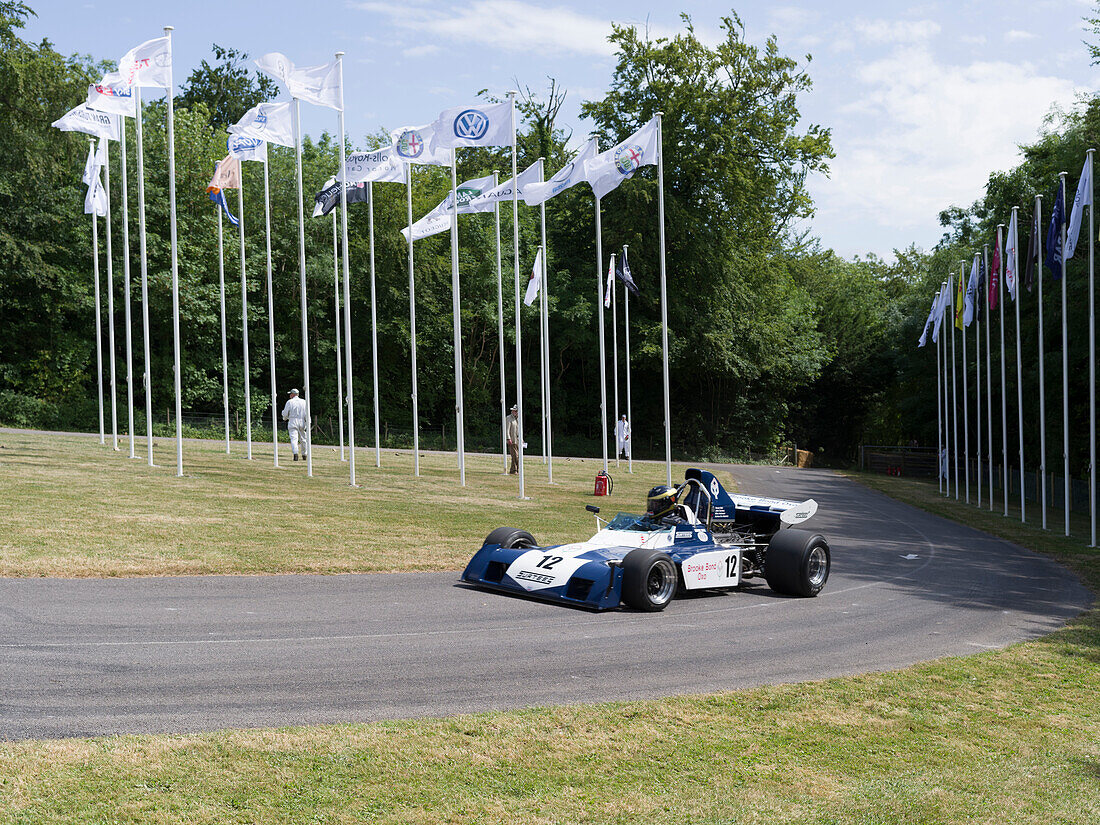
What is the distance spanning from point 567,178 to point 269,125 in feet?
28.4

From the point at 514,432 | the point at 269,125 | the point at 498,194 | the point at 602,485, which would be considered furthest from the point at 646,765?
the point at 269,125

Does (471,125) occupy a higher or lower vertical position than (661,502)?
higher

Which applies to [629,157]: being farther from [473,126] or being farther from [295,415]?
[295,415]

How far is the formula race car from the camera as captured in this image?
12609 mm

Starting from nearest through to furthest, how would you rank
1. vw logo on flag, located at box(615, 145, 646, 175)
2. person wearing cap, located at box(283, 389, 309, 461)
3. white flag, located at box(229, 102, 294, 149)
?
vw logo on flag, located at box(615, 145, 646, 175)
white flag, located at box(229, 102, 294, 149)
person wearing cap, located at box(283, 389, 309, 461)

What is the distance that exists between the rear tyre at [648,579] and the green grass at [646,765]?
3.37 metres

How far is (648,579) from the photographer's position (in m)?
12.6

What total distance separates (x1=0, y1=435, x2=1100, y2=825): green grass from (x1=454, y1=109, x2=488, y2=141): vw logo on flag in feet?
58.1

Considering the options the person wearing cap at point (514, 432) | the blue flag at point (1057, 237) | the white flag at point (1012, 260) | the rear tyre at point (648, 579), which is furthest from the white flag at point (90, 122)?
the white flag at point (1012, 260)

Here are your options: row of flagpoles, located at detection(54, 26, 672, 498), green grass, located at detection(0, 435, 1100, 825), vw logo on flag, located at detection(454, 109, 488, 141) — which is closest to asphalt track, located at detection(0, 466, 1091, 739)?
green grass, located at detection(0, 435, 1100, 825)

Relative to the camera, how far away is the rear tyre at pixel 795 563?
14.4 metres

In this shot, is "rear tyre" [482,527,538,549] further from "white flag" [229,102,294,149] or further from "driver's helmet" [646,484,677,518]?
"white flag" [229,102,294,149]

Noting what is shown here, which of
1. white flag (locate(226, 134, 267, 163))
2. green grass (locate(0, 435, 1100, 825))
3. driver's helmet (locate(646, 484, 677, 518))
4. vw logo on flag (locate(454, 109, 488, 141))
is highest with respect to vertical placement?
white flag (locate(226, 134, 267, 163))

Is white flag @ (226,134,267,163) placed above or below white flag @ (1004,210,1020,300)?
above
